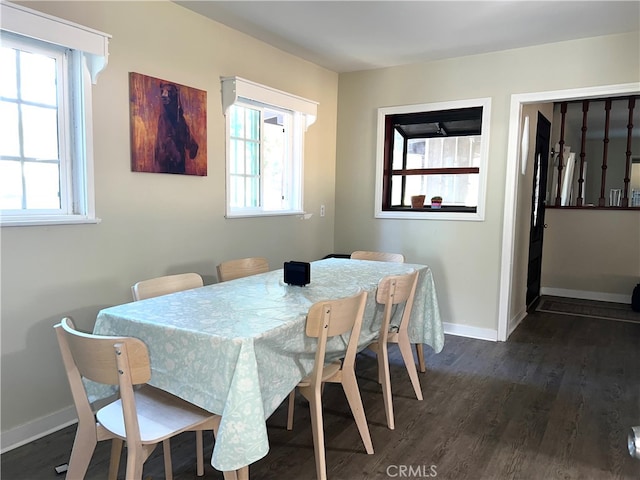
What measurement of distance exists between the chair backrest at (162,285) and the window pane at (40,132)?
884 millimetres

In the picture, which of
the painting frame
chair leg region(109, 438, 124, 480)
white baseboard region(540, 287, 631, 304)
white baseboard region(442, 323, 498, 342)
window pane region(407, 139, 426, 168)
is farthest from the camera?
white baseboard region(540, 287, 631, 304)

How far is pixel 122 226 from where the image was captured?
2.66m

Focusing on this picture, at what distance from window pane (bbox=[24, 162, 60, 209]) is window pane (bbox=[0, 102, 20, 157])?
0.31 ft

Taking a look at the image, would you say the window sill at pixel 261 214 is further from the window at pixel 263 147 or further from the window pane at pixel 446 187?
the window pane at pixel 446 187

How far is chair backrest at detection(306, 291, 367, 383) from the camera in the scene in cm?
179

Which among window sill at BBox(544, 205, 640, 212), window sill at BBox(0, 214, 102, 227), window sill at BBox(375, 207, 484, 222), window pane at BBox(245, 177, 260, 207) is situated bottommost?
window sill at BBox(0, 214, 102, 227)

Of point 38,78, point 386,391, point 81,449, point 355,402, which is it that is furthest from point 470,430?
point 38,78

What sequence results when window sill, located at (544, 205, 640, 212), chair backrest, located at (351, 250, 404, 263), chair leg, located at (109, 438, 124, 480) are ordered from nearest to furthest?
chair leg, located at (109, 438, 124, 480), chair backrest, located at (351, 250, 404, 263), window sill, located at (544, 205, 640, 212)

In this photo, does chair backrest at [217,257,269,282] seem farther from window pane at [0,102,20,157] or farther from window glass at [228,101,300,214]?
window pane at [0,102,20,157]

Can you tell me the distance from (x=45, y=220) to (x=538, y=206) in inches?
192

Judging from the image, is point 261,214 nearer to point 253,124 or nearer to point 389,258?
point 253,124

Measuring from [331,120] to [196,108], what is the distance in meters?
1.80

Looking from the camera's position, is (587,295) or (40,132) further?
(587,295)

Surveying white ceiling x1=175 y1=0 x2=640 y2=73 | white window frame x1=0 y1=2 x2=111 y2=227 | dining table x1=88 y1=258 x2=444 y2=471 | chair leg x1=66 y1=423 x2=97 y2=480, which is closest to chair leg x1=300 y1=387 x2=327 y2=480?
dining table x1=88 y1=258 x2=444 y2=471
